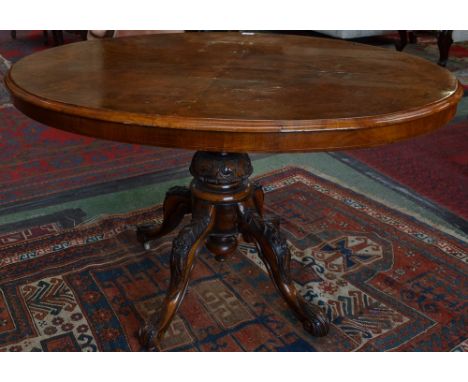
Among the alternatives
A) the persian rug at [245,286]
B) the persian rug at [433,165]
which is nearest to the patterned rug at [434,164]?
the persian rug at [433,165]

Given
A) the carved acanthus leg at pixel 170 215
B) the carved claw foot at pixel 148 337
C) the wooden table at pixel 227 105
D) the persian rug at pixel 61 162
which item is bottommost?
the persian rug at pixel 61 162

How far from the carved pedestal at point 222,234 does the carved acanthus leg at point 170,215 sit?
0.14 metres

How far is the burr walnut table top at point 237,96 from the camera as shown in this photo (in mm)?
887

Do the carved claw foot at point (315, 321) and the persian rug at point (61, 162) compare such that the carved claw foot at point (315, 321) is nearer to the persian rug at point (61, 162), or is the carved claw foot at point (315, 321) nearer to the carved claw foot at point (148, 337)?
the carved claw foot at point (148, 337)

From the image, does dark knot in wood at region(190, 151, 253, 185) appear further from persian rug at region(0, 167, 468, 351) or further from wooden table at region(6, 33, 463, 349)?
persian rug at region(0, 167, 468, 351)

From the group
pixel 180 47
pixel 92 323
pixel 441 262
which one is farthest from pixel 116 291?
pixel 441 262

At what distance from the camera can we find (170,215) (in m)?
1.58

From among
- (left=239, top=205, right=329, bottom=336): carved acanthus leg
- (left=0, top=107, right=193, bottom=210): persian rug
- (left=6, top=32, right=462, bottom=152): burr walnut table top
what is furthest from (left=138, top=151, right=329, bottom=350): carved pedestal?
(left=0, top=107, right=193, bottom=210): persian rug

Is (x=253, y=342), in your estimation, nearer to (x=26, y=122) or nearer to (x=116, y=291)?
(x=116, y=291)

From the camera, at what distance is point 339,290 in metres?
1.47

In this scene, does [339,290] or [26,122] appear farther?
[26,122]

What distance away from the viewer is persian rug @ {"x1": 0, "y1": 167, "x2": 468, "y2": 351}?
4.23 feet

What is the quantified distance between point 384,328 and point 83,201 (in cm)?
117

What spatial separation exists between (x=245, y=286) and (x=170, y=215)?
31 centimetres
